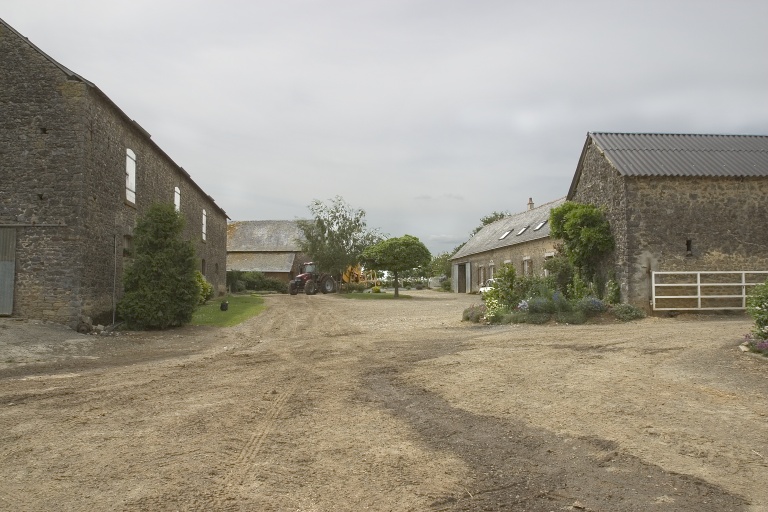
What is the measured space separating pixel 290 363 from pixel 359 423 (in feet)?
13.3

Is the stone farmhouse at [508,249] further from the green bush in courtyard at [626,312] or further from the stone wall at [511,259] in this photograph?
the green bush in courtyard at [626,312]

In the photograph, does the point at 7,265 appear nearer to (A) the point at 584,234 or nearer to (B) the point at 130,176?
(B) the point at 130,176

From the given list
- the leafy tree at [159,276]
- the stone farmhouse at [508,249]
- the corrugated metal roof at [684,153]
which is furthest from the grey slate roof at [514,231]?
the leafy tree at [159,276]

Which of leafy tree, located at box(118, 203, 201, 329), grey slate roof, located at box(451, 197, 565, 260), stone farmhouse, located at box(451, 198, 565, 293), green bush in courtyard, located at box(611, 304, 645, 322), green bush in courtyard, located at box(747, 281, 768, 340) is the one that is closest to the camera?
green bush in courtyard, located at box(747, 281, 768, 340)

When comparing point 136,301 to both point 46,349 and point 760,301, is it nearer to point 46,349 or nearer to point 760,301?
point 46,349

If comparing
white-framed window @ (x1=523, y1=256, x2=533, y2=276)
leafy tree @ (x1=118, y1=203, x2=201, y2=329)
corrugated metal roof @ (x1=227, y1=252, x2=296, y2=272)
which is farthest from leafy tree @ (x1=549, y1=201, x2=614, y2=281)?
corrugated metal roof @ (x1=227, y1=252, x2=296, y2=272)

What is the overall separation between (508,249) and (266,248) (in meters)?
23.0

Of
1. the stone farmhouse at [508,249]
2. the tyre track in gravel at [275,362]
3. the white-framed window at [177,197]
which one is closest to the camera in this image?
the tyre track in gravel at [275,362]

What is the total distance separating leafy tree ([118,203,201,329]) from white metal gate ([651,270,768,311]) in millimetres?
12695

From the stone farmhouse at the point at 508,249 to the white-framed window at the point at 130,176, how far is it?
15.7 metres

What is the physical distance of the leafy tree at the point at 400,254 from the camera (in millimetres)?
35375

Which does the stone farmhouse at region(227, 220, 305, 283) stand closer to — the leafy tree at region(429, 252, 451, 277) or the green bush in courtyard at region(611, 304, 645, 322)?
the leafy tree at region(429, 252, 451, 277)

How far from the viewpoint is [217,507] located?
140 inches

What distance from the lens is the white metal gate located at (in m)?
15.8
